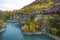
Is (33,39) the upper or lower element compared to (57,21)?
lower

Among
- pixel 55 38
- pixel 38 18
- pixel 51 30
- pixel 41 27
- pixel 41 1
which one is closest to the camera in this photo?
pixel 55 38

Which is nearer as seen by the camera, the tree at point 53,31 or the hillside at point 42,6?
the tree at point 53,31

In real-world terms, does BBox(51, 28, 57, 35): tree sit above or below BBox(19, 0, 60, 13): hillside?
below

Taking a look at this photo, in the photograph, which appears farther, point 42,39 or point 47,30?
point 47,30

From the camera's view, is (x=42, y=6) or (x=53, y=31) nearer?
(x=53, y=31)

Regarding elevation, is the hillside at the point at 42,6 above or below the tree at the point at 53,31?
above

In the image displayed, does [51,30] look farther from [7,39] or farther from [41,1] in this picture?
[41,1]

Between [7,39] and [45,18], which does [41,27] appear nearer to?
[45,18]

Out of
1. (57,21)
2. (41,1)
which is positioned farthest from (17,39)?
(41,1)

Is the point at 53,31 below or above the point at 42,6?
below

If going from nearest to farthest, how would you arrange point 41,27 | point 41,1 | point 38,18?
point 41,27 < point 38,18 < point 41,1

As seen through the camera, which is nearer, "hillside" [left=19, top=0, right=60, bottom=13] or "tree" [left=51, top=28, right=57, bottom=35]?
"tree" [left=51, top=28, right=57, bottom=35]
